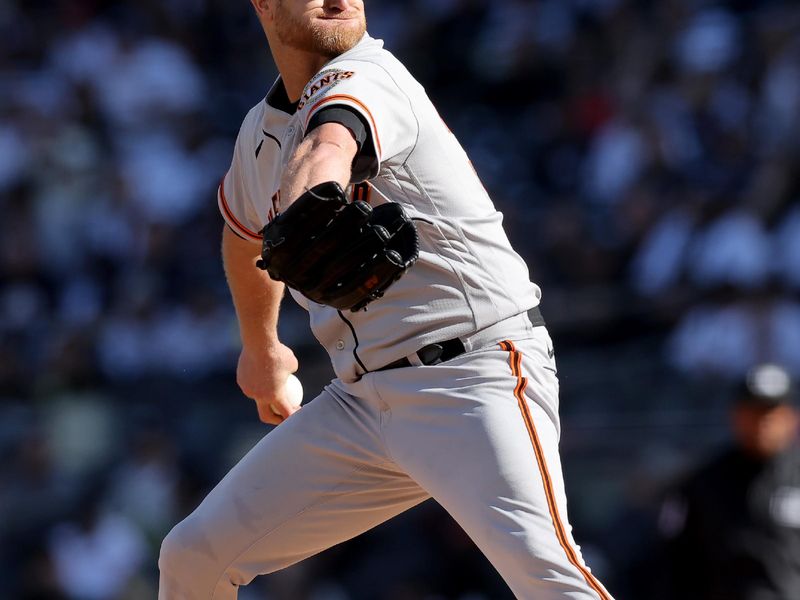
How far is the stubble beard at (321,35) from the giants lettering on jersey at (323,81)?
0.24 m

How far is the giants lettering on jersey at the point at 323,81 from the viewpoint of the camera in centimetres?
316

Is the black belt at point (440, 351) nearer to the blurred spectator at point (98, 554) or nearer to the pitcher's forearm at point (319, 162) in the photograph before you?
the pitcher's forearm at point (319, 162)

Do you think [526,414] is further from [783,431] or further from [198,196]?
[198,196]

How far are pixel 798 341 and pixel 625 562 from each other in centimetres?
157

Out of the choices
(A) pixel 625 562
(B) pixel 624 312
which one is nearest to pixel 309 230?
(A) pixel 625 562

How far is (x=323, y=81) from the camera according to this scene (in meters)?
3.20

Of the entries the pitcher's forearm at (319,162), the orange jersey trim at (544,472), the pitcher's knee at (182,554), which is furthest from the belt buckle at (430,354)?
the pitcher's knee at (182,554)

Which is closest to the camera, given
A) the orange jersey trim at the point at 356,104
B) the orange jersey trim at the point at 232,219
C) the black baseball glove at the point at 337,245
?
the black baseball glove at the point at 337,245

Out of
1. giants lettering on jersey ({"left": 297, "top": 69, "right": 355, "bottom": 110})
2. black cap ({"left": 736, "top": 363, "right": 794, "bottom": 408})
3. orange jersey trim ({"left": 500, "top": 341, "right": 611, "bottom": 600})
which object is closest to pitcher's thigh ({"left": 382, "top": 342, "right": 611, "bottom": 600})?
orange jersey trim ({"left": 500, "top": 341, "right": 611, "bottom": 600})

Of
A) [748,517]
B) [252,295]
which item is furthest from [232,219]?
[748,517]

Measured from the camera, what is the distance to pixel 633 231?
339 inches

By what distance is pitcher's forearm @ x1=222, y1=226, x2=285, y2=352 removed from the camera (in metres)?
3.95

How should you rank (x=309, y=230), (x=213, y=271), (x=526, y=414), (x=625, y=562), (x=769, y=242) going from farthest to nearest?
(x=213, y=271) < (x=769, y=242) < (x=625, y=562) < (x=526, y=414) < (x=309, y=230)

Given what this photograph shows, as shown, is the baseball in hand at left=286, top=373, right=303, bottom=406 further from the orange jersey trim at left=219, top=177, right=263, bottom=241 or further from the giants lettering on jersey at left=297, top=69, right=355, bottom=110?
the giants lettering on jersey at left=297, top=69, right=355, bottom=110
